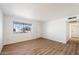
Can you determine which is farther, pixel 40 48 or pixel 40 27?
pixel 40 27

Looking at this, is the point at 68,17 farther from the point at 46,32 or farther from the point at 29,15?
the point at 29,15

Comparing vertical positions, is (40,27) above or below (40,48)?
above

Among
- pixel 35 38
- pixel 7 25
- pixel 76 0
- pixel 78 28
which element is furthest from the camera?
pixel 7 25

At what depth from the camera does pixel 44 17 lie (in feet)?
5.44

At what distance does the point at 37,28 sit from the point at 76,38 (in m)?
1.02

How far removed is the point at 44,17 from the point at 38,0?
2.35ft

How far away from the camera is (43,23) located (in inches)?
71.4

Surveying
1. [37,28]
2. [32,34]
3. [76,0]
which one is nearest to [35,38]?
[32,34]

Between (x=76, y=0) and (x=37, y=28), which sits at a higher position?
(x=76, y=0)

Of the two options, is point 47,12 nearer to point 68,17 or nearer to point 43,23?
point 43,23

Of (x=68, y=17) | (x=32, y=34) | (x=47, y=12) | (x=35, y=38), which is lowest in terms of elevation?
(x=35, y=38)
